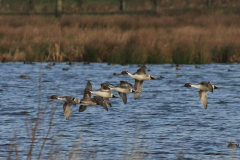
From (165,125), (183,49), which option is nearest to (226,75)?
(183,49)

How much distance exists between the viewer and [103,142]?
33.3 ft

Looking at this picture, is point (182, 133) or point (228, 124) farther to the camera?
point (228, 124)

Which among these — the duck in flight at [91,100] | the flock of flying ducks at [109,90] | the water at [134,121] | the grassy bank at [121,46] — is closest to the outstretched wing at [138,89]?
the flock of flying ducks at [109,90]

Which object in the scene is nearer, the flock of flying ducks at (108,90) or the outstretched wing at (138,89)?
the flock of flying ducks at (108,90)

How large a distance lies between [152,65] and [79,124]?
1225 cm

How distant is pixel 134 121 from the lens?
12438mm

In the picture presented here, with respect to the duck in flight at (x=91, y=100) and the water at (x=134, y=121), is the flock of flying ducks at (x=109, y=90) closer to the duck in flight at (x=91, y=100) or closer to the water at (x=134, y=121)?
the duck in flight at (x=91, y=100)

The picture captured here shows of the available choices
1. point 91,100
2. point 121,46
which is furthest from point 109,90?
point 121,46

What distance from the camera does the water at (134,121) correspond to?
9547 mm

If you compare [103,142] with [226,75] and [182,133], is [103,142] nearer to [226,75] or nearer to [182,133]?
[182,133]

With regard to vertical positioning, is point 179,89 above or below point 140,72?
below

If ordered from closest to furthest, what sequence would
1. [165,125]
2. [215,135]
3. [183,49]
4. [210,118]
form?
[215,135]
[165,125]
[210,118]
[183,49]

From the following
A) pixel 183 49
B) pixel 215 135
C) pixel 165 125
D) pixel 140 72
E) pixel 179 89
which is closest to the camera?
pixel 140 72

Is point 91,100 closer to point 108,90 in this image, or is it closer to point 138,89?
point 108,90
